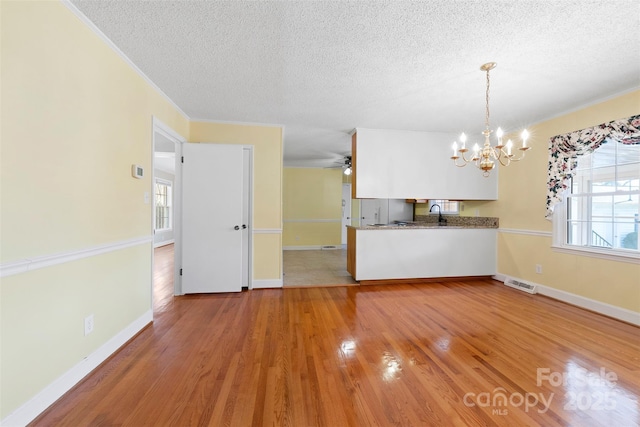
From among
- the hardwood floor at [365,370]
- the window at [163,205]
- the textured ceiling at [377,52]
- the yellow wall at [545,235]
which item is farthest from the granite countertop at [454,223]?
the window at [163,205]

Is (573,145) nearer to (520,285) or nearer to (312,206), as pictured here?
(520,285)

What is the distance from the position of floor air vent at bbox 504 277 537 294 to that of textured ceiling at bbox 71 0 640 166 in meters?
2.36

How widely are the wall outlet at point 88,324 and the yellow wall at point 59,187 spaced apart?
37 mm

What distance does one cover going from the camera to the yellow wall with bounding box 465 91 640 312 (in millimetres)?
2611

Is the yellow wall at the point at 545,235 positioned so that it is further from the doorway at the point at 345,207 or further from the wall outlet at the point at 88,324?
the wall outlet at the point at 88,324

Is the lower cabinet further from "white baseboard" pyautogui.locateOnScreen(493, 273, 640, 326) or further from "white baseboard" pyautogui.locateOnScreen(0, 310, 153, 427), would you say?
"white baseboard" pyautogui.locateOnScreen(0, 310, 153, 427)

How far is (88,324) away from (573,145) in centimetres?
517

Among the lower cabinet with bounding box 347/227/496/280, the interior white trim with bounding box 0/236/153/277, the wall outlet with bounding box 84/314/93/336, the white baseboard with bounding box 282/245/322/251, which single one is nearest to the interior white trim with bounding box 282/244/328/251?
the white baseboard with bounding box 282/245/322/251

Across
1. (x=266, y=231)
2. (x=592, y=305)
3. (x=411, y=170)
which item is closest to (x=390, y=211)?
(x=411, y=170)

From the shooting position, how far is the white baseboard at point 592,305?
2519mm

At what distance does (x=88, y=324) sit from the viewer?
5.62 ft

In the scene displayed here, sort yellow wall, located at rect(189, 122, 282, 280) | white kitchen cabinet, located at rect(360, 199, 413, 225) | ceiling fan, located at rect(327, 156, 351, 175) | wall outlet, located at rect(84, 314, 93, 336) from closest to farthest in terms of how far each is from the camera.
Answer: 1. wall outlet, located at rect(84, 314, 93, 336)
2. yellow wall, located at rect(189, 122, 282, 280)
3. ceiling fan, located at rect(327, 156, 351, 175)
4. white kitchen cabinet, located at rect(360, 199, 413, 225)

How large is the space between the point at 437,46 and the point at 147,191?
2873 millimetres

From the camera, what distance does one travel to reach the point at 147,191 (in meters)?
2.43
